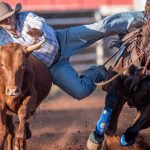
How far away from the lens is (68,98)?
10.9 meters

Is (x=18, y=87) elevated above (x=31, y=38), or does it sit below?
below

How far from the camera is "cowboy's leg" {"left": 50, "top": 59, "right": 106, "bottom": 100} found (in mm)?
6781

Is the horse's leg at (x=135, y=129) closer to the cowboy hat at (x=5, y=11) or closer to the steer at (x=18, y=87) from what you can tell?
the steer at (x=18, y=87)

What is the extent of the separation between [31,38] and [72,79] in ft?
2.53

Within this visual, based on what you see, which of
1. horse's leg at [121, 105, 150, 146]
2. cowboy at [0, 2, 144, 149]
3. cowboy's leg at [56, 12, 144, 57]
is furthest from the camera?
cowboy's leg at [56, 12, 144, 57]

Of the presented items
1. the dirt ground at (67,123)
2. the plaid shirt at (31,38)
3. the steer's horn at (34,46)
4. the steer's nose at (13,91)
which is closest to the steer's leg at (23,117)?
the steer's nose at (13,91)

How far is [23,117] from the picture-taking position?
19.2 feet

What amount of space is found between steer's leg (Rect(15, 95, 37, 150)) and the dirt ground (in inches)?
74.0

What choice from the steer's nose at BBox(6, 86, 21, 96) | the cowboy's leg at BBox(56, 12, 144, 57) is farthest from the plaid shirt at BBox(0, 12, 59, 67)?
the steer's nose at BBox(6, 86, 21, 96)

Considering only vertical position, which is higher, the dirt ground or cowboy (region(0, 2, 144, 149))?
cowboy (region(0, 2, 144, 149))

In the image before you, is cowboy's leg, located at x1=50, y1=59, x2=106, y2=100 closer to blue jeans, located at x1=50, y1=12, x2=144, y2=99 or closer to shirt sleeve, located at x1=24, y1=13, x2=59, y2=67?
blue jeans, located at x1=50, y1=12, x2=144, y2=99

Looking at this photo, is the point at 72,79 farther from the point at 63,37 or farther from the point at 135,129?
the point at 135,129

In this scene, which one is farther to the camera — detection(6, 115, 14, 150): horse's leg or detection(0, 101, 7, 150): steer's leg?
detection(6, 115, 14, 150): horse's leg

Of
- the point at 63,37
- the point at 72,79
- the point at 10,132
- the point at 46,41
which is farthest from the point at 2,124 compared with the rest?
the point at 63,37
